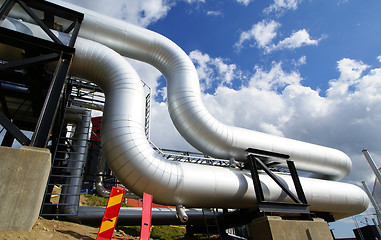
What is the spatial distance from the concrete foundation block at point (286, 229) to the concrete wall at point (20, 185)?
20.7 ft

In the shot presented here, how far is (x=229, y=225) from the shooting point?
34.9ft

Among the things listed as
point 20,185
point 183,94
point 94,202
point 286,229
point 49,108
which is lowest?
point 286,229

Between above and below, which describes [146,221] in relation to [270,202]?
below

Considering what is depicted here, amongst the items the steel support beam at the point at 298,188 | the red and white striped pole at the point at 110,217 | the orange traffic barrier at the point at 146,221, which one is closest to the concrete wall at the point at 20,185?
the red and white striped pole at the point at 110,217

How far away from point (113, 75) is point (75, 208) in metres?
4.80

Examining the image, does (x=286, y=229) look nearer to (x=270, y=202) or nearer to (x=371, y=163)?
(x=270, y=202)

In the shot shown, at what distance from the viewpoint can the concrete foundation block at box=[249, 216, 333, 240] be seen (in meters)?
7.10

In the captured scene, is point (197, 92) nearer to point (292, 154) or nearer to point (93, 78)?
point (93, 78)

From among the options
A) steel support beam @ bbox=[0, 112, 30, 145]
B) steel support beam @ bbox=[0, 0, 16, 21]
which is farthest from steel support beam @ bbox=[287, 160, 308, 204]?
steel support beam @ bbox=[0, 0, 16, 21]

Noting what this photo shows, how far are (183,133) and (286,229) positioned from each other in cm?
474

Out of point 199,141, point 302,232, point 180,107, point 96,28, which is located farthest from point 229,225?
point 96,28

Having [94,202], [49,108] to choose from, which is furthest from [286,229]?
[94,202]

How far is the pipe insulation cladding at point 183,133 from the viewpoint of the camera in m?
6.70

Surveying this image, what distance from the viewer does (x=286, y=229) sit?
7262mm
